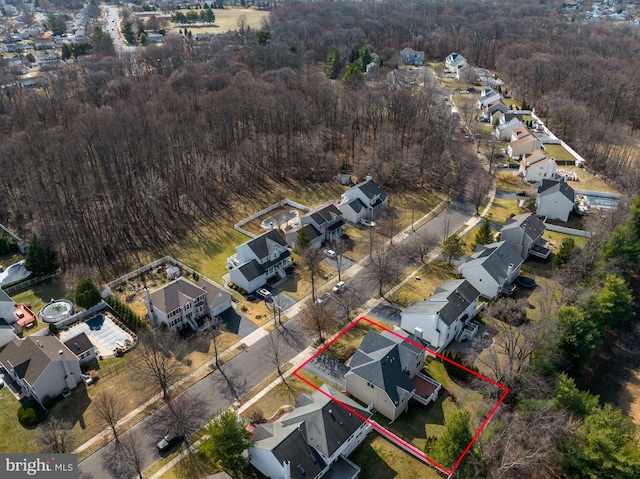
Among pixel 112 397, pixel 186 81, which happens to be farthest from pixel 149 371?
pixel 186 81

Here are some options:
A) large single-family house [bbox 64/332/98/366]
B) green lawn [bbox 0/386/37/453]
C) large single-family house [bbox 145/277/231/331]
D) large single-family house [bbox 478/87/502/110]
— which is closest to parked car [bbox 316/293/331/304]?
large single-family house [bbox 145/277/231/331]

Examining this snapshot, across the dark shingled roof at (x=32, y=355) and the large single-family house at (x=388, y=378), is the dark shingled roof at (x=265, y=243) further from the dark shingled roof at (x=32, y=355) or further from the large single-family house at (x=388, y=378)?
the dark shingled roof at (x=32, y=355)

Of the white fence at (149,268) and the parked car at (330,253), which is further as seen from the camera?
the parked car at (330,253)

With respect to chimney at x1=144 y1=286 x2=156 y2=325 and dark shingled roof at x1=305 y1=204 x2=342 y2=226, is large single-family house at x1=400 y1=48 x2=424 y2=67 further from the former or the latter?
chimney at x1=144 y1=286 x2=156 y2=325

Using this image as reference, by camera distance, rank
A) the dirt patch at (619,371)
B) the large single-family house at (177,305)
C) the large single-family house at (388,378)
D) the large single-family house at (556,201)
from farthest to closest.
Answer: the large single-family house at (556,201)
the large single-family house at (177,305)
the dirt patch at (619,371)
the large single-family house at (388,378)

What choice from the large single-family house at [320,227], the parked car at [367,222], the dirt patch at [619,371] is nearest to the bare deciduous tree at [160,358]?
the large single-family house at [320,227]

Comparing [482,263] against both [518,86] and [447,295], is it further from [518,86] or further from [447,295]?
[518,86]
